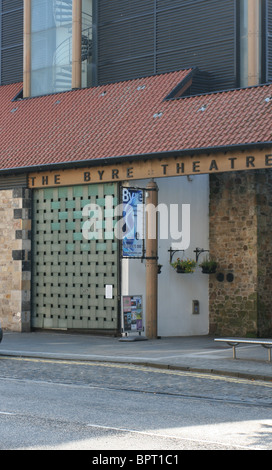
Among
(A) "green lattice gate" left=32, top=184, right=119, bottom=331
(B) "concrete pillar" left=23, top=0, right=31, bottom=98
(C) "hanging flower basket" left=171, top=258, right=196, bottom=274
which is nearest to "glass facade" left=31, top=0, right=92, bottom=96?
(B) "concrete pillar" left=23, top=0, right=31, bottom=98

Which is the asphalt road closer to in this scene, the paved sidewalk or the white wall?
the paved sidewalk

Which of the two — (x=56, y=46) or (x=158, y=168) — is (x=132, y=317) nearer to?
(x=158, y=168)

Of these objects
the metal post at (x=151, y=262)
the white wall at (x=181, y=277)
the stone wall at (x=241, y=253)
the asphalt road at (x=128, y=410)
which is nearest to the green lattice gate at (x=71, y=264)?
the white wall at (x=181, y=277)

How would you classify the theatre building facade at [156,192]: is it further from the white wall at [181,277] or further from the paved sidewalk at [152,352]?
the paved sidewalk at [152,352]

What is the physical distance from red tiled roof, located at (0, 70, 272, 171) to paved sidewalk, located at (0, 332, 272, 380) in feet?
17.0

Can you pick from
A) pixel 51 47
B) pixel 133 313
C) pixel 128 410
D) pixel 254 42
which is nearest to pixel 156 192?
pixel 133 313

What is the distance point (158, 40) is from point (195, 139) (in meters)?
7.71

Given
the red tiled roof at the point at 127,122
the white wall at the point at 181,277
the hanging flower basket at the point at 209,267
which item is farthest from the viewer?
the hanging flower basket at the point at 209,267

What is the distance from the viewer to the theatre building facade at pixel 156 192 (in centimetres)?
2347

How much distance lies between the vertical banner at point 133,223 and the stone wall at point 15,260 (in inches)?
179

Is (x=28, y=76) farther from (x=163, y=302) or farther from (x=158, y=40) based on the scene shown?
(x=163, y=302)

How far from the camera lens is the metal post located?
928 inches

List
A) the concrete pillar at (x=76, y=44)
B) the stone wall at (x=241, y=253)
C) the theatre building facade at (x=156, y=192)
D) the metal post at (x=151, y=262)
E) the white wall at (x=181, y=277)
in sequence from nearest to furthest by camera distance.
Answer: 1. the theatre building facade at (x=156, y=192)
2. the metal post at (x=151, y=262)
3. the stone wall at (x=241, y=253)
4. the white wall at (x=181, y=277)
5. the concrete pillar at (x=76, y=44)

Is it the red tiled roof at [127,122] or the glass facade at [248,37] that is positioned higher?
the glass facade at [248,37]
